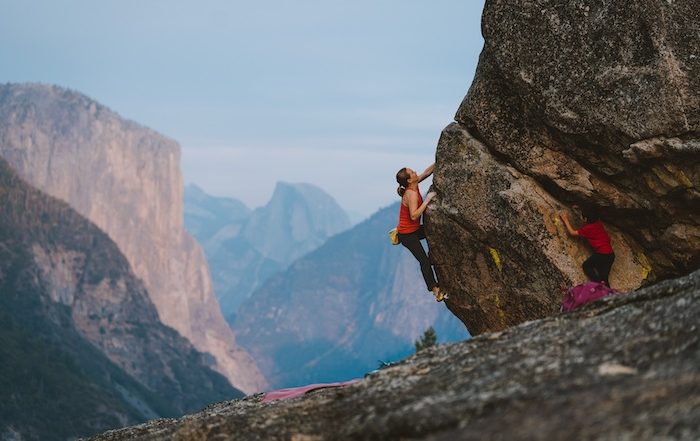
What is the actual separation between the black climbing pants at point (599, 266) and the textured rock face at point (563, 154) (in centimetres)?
35

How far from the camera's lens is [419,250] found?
2445cm

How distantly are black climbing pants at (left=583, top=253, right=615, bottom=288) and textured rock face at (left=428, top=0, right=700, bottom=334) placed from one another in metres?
0.35

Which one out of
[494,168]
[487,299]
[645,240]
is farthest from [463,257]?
[645,240]

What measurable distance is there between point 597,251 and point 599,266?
387 mm

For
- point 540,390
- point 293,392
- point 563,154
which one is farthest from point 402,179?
point 540,390

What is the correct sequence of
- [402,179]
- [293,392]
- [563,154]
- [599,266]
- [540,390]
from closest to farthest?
[540,390]
[293,392]
[599,266]
[563,154]
[402,179]

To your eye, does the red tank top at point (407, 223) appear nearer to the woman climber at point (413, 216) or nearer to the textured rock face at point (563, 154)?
the woman climber at point (413, 216)

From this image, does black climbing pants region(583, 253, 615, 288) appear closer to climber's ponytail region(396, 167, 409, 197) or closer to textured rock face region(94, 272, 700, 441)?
climber's ponytail region(396, 167, 409, 197)

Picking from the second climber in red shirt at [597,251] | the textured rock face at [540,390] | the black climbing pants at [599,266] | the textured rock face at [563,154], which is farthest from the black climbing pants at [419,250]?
the textured rock face at [540,390]

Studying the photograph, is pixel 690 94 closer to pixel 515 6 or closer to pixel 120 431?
pixel 515 6

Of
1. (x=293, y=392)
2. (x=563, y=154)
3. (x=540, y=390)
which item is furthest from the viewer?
(x=563, y=154)

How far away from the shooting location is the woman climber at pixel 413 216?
23.4 metres

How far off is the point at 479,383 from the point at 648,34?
1097cm

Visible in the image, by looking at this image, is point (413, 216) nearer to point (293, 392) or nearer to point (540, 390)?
point (293, 392)
